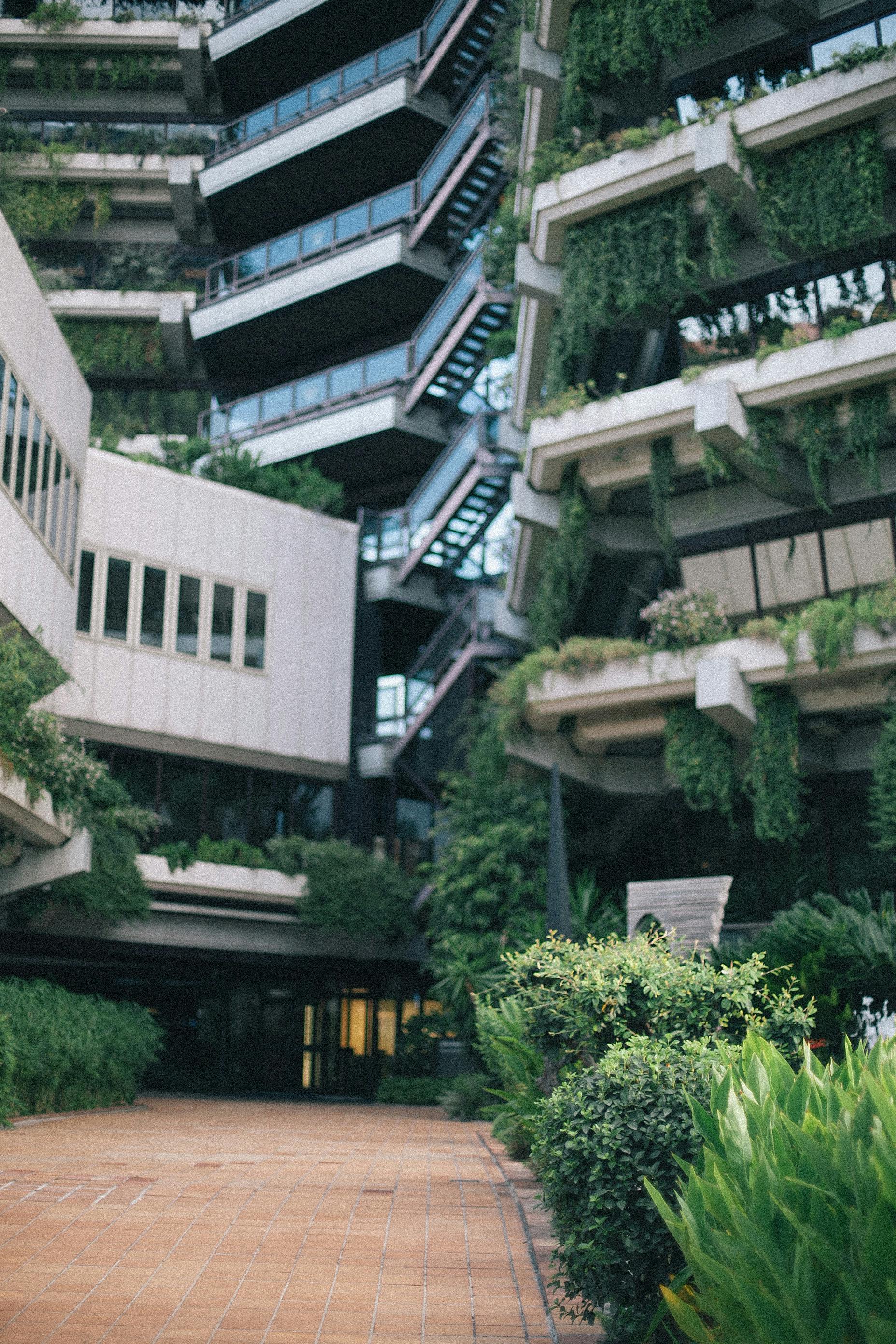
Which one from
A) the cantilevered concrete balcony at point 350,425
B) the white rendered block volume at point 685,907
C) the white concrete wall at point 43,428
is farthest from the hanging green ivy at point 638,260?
the cantilevered concrete balcony at point 350,425

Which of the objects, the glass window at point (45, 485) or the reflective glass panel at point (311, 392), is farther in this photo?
the reflective glass panel at point (311, 392)

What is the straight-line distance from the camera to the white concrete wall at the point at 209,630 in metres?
23.4

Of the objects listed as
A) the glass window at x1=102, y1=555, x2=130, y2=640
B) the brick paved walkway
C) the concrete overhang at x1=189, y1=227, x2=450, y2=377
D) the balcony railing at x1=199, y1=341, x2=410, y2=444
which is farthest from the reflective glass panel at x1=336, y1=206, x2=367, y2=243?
the brick paved walkway

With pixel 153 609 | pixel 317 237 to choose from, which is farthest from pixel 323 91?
pixel 153 609

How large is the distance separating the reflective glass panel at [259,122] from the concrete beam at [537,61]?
629 inches

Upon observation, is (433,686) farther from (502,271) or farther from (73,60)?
(73,60)

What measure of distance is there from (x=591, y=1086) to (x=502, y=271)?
61.8ft

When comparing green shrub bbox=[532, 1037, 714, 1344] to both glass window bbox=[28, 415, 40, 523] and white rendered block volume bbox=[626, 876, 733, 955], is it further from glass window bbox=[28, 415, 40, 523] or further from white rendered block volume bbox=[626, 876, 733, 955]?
glass window bbox=[28, 415, 40, 523]

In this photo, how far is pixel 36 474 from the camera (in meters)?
17.0

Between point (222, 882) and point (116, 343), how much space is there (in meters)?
18.2

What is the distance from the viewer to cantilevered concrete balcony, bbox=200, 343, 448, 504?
94.4 feet

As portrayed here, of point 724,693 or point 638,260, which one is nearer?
point 724,693

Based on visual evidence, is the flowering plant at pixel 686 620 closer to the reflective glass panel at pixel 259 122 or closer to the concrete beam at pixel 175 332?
the concrete beam at pixel 175 332

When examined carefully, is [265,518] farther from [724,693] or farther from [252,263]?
[724,693]
